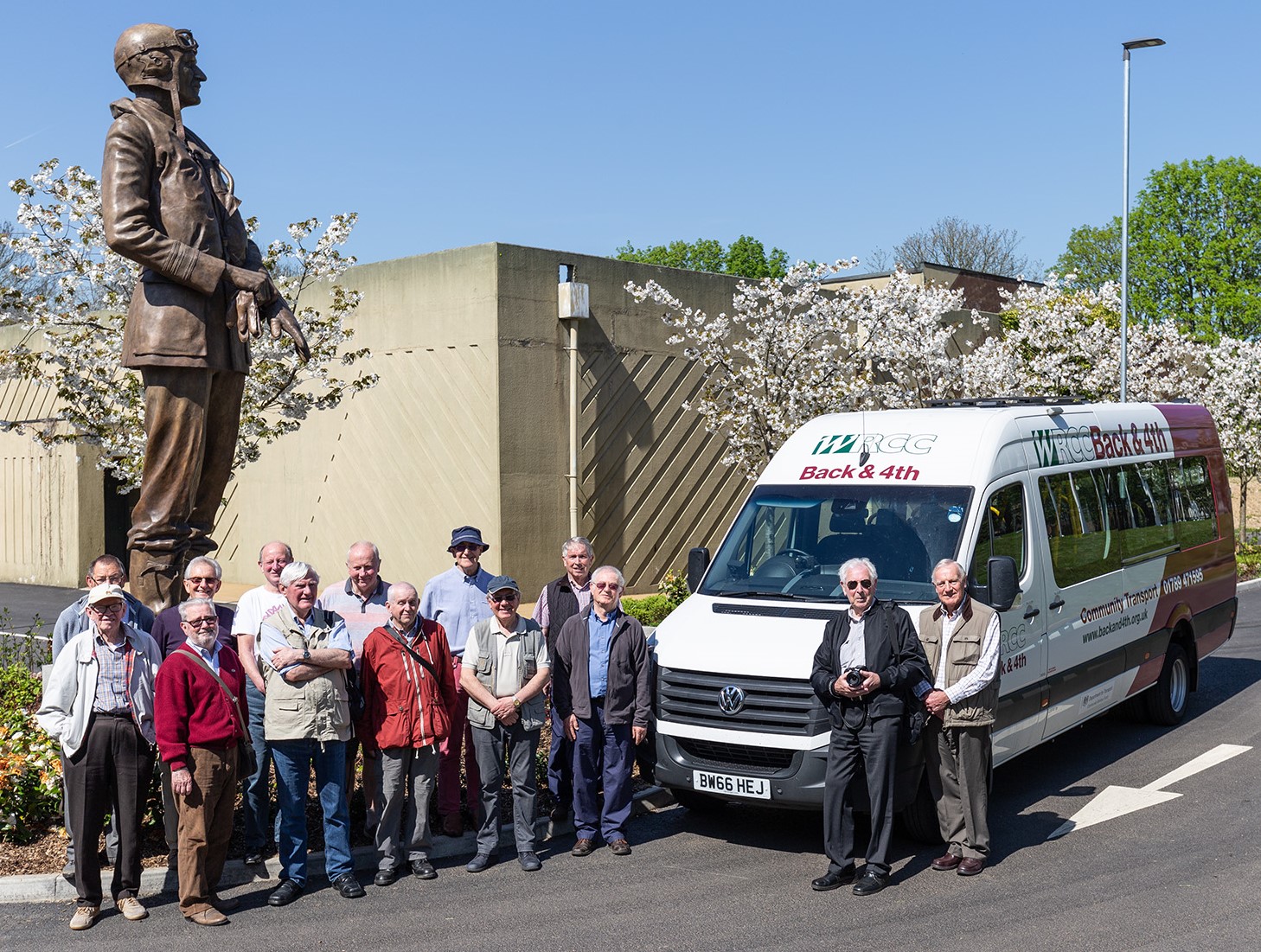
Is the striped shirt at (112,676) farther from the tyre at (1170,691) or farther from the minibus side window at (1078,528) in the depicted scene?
the tyre at (1170,691)

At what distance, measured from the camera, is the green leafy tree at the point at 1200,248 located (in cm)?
4266

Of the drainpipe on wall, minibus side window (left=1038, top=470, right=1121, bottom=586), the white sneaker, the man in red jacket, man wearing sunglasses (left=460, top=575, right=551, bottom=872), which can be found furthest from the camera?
the drainpipe on wall

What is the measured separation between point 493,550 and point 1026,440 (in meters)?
10.3

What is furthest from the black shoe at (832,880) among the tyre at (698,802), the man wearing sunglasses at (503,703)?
the man wearing sunglasses at (503,703)

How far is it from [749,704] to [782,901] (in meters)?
1.17

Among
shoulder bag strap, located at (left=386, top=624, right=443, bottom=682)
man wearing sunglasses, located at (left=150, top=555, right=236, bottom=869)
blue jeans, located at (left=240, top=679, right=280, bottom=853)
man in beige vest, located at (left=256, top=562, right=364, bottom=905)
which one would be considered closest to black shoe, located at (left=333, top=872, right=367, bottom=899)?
man in beige vest, located at (left=256, top=562, right=364, bottom=905)

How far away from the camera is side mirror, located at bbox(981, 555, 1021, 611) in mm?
8078

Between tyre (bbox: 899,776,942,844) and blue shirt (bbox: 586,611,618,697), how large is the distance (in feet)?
6.59

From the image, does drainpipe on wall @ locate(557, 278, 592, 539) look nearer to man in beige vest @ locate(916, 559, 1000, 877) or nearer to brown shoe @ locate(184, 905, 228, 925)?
man in beige vest @ locate(916, 559, 1000, 877)

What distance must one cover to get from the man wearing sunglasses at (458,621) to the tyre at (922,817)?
8.80ft

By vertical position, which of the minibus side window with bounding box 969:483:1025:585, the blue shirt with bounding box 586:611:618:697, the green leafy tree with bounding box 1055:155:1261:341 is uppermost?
the green leafy tree with bounding box 1055:155:1261:341

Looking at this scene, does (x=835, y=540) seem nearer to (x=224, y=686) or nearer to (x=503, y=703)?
(x=503, y=703)

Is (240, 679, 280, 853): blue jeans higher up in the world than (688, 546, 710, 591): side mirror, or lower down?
lower down

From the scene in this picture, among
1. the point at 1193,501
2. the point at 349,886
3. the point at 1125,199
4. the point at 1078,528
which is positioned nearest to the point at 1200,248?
the point at 1125,199
